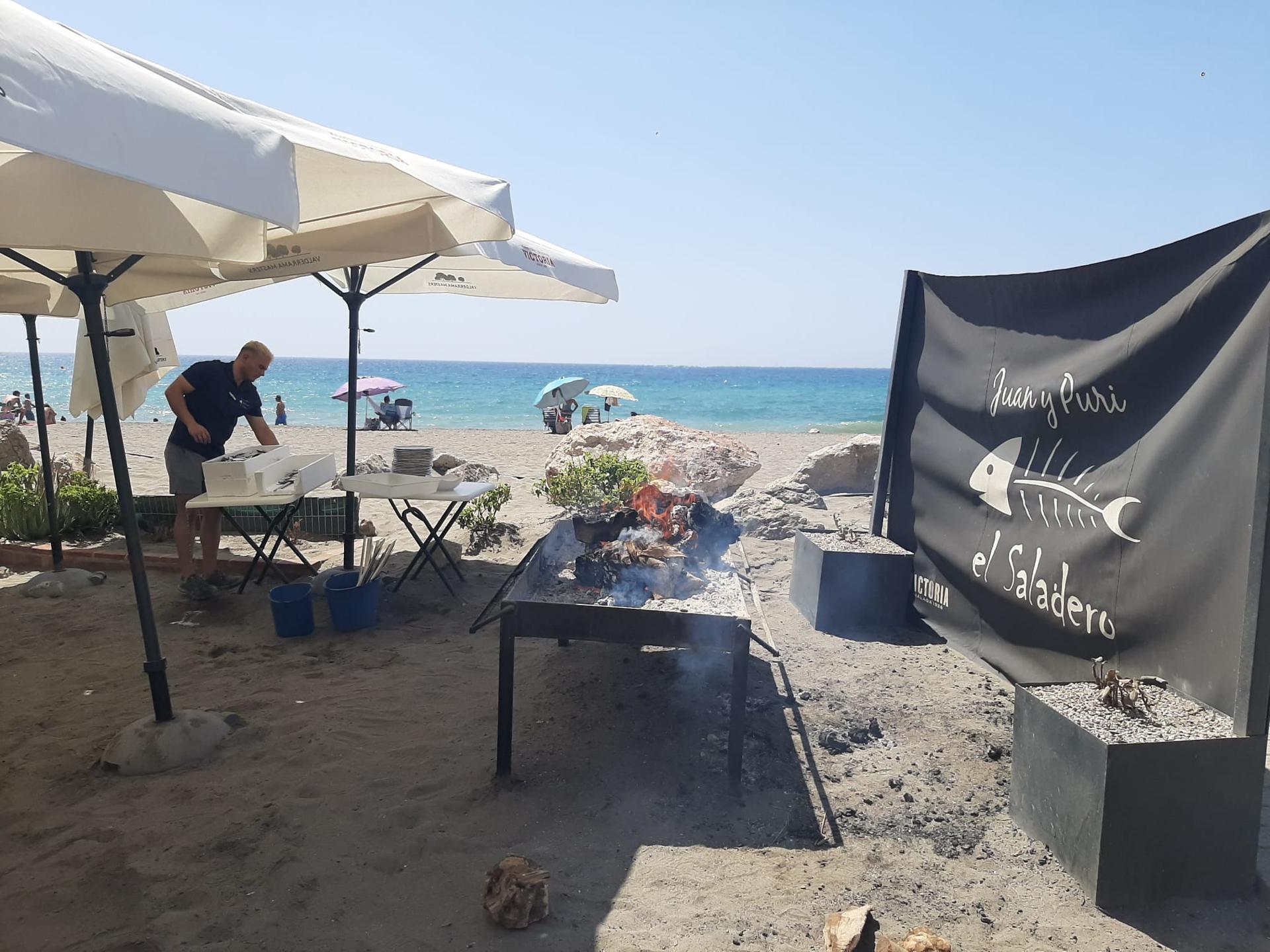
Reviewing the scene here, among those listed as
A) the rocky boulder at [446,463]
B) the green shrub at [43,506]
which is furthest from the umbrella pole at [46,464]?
the rocky boulder at [446,463]

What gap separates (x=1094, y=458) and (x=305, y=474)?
4.97 meters

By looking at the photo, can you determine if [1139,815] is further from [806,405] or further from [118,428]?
[806,405]

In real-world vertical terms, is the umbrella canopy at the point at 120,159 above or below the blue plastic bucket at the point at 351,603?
above

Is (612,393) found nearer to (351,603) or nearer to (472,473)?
(472,473)

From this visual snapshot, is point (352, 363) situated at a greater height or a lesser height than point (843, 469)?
greater

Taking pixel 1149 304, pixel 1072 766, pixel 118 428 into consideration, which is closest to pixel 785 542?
pixel 1149 304

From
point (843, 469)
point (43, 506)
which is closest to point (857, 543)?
point (843, 469)

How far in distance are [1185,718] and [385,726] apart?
3485 millimetres

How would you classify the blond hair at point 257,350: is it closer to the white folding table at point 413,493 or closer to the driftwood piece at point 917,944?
the white folding table at point 413,493

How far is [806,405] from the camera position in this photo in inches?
2260

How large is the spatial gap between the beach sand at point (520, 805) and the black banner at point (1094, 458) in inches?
25.6

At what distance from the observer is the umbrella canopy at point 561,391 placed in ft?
86.9

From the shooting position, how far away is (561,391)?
26812mm

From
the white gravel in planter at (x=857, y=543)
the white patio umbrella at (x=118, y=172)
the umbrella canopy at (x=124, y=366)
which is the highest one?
the white patio umbrella at (x=118, y=172)
